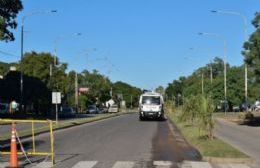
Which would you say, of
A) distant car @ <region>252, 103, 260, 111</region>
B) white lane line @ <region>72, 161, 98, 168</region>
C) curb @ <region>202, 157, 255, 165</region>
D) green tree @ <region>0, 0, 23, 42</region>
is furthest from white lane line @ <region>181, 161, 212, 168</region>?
distant car @ <region>252, 103, 260, 111</region>

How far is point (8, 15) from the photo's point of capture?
159ft

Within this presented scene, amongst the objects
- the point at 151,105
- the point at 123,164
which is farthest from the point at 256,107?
the point at 123,164


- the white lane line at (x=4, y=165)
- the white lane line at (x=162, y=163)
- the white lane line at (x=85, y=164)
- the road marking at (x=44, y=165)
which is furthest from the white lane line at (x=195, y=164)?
the white lane line at (x=4, y=165)

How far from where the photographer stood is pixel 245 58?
46.9m

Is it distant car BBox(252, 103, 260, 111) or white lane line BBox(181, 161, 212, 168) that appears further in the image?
distant car BBox(252, 103, 260, 111)

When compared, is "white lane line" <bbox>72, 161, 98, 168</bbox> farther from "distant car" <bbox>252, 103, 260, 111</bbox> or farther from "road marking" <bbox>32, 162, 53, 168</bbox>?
"distant car" <bbox>252, 103, 260, 111</bbox>

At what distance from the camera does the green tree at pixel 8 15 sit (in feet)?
153

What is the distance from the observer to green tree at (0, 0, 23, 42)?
46594 millimetres

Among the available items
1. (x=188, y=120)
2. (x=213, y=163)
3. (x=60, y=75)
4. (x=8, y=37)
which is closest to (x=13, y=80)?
(x=60, y=75)

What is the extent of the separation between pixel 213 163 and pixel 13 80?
60836mm

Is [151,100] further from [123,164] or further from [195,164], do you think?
[123,164]

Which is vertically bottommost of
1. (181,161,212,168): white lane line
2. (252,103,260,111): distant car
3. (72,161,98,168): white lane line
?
(181,161,212,168): white lane line

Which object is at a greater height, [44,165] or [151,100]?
[151,100]

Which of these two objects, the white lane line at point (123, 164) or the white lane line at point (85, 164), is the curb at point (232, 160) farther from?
the white lane line at point (85, 164)
